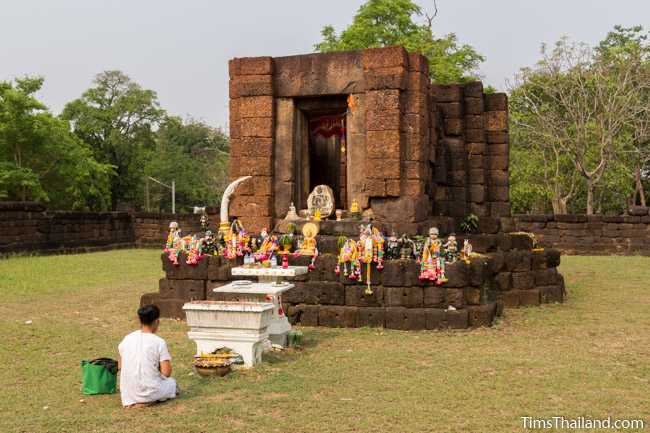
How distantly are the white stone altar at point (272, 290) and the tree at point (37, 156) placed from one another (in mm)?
27413

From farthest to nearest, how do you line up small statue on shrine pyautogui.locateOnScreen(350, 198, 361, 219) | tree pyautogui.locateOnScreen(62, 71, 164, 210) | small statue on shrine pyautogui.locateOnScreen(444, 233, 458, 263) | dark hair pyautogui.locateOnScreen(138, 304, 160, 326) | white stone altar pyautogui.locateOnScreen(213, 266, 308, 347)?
1. tree pyautogui.locateOnScreen(62, 71, 164, 210)
2. small statue on shrine pyautogui.locateOnScreen(350, 198, 361, 219)
3. small statue on shrine pyautogui.locateOnScreen(444, 233, 458, 263)
4. white stone altar pyautogui.locateOnScreen(213, 266, 308, 347)
5. dark hair pyautogui.locateOnScreen(138, 304, 160, 326)

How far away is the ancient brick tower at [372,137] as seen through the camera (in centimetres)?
1206

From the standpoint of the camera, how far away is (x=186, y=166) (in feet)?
197

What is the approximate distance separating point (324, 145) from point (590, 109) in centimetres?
2066

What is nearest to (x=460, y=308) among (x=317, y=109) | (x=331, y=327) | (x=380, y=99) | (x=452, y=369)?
(x=331, y=327)

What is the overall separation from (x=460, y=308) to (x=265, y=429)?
212 inches

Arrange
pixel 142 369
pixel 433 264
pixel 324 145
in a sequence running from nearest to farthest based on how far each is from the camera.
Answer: pixel 142 369, pixel 433 264, pixel 324 145

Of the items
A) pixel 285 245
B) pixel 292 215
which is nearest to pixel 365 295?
pixel 285 245

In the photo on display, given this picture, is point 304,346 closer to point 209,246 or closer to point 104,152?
point 209,246

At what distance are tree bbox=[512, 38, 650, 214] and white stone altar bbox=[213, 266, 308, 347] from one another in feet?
76.4

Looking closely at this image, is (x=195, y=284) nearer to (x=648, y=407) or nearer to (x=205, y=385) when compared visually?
(x=205, y=385)

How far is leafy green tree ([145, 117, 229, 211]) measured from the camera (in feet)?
190

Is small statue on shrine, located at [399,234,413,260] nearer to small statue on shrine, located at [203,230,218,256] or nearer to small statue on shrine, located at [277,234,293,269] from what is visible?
small statue on shrine, located at [277,234,293,269]

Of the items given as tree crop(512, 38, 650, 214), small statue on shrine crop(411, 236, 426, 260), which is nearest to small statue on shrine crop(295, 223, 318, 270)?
small statue on shrine crop(411, 236, 426, 260)
